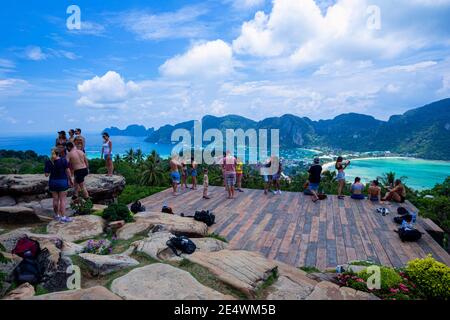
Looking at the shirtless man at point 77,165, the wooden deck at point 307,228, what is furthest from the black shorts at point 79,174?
the wooden deck at point 307,228

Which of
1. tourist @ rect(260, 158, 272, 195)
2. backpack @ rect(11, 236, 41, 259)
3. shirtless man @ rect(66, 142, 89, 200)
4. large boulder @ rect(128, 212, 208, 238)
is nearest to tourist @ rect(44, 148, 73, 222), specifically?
shirtless man @ rect(66, 142, 89, 200)

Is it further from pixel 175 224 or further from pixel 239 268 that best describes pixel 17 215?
pixel 239 268

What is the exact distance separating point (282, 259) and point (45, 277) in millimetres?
4143

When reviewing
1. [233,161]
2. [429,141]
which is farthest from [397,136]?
[233,161]

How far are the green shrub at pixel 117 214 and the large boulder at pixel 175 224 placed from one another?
0.27m

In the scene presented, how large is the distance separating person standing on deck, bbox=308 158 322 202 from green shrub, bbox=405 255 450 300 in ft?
17.7

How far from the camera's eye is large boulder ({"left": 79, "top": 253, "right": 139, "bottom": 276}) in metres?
3.97

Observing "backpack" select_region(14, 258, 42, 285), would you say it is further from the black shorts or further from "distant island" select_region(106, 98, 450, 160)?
"distant island" select_region(106, 98, 450, 160)

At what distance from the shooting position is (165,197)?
1061 centimetres

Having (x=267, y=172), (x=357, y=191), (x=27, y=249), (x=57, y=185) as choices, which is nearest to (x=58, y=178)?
(x=57, y=185)

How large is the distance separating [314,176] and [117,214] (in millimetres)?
6650

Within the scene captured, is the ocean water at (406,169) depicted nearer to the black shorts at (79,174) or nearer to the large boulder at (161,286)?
the black shorts at (79,174)

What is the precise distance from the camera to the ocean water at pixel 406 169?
89312 mm
